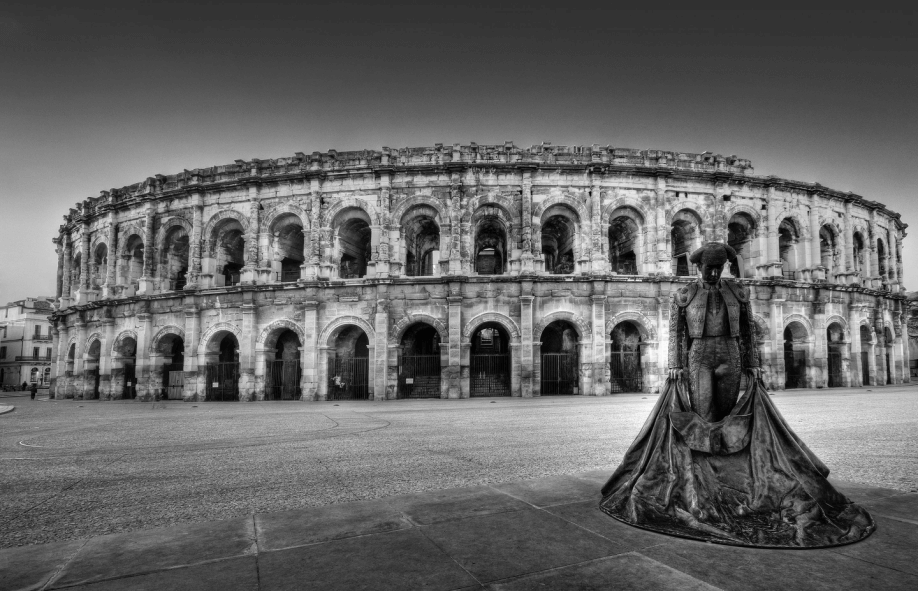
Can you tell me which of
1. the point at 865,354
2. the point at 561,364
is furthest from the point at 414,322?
the point at 865,354

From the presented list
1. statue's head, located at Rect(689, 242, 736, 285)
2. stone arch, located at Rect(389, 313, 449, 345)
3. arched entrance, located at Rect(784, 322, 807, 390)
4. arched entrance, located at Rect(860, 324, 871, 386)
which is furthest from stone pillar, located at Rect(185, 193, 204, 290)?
arched entrance, located at Rect(860, 324, 871, 386)

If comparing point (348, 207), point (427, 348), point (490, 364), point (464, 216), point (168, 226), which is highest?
point (348, 207)

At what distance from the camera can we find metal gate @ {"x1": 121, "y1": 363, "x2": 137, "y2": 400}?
2468 centimetres

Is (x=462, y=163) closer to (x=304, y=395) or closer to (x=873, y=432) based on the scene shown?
(x=304, y=395)

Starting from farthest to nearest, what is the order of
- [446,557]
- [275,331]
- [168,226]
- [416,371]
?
[168,226]
[416,371]
[275,331]
[446,557]

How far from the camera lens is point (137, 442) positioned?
9227 mm

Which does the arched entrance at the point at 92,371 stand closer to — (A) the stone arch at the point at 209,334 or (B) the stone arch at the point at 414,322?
(A) the stone arch at the point at 209,334

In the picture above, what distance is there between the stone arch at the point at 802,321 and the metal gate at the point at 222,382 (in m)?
25.6

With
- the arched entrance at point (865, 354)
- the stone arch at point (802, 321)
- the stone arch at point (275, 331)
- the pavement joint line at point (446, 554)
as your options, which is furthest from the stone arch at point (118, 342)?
the arched entrance at point (865, 354)

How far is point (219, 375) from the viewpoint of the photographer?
22.3m

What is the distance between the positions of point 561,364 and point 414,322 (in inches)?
279

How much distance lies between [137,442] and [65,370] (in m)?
24.7

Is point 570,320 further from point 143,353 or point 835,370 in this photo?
point 143,353

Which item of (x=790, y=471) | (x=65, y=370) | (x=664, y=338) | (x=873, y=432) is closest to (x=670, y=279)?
(x=664, y=338)
